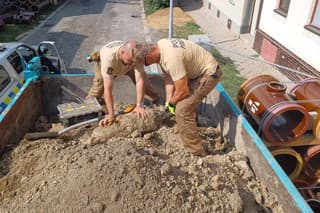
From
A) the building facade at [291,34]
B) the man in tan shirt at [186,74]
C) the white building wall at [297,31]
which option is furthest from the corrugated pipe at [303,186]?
the white building wall at [297,31]

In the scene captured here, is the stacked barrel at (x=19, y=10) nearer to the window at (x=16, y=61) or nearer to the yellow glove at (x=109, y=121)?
the window at (x=16, y=61)

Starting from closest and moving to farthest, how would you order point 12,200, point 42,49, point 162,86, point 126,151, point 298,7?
point 12,200
point 126,151
point 162,86
point 42,49
point 298,7

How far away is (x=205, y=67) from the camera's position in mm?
4141

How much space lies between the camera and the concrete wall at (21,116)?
13.3 ft

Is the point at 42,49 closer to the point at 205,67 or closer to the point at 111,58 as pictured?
the point at 111,58

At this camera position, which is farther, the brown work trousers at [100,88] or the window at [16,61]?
the window at [16,61]

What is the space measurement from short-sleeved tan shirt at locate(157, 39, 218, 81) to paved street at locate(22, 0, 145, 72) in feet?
19.4

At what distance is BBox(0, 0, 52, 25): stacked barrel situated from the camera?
15281 mm

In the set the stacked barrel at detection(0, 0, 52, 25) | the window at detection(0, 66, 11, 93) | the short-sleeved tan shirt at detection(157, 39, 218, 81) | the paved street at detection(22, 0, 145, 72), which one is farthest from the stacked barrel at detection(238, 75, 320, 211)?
the stacked barrel at detection(0, 0, 52, 25)

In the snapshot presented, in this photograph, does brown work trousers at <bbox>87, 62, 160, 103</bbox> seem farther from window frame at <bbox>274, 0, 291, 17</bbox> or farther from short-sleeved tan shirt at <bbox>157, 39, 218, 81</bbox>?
window frame at <bbox>274, 0, 291, 17</bbox>

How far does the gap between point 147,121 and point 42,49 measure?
14.6 feet

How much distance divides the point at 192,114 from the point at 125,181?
5.14 ft

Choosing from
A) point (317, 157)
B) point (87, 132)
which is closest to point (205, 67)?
point (87, 132)

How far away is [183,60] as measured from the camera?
12.6 feet
